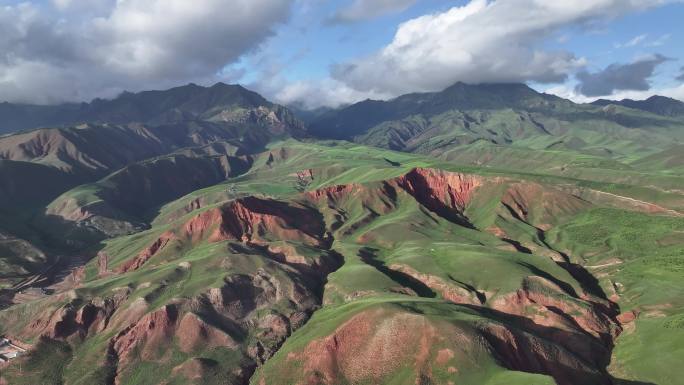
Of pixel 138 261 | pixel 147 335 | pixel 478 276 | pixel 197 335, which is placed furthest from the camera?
pixel 138 261

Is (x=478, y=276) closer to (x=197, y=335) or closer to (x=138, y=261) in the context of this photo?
(x=197, y=335)

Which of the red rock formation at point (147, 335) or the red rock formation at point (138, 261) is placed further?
the red rock formation at point (138, 261)

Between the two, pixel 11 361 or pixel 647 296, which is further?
pixel 647 296

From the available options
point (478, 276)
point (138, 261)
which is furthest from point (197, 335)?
point (138, 261)

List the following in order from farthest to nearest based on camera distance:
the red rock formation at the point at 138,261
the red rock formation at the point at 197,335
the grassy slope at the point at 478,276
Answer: the red rock formation at the point at 138,261 < the red rock formation at the point at 197,335 < the grassy slope at the point at 478,276

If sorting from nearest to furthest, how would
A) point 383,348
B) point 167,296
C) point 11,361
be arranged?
point 383,348, point 11,361, point 167,296

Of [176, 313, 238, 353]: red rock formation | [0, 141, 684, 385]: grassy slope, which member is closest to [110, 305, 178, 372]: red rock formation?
[176, 313, 238, 353]: red rock formation

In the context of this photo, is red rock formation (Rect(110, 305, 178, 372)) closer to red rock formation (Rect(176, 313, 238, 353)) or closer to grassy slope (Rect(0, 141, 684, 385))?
red rock formation (Rect(176, 313, 238, 353))

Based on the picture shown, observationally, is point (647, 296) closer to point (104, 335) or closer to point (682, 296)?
point (682, 296)

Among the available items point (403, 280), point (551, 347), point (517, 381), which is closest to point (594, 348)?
point (551, 347)

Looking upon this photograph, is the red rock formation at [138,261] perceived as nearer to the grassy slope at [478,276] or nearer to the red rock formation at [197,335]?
the grassy slope at [478,276]

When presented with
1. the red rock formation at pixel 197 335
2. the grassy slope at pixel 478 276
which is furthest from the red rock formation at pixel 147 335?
the grassy slope at pixel 478 276
